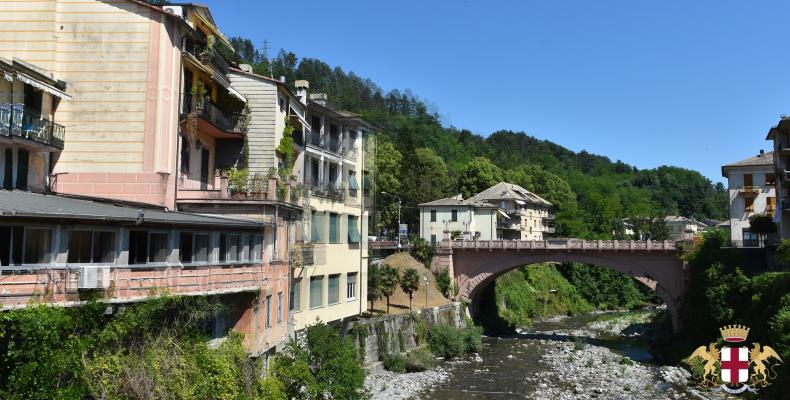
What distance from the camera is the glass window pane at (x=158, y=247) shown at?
18.8m

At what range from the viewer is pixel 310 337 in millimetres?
24781

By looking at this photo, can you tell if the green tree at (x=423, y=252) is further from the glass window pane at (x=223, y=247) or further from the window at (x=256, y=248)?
the glass window pane at (x=223, y=247)

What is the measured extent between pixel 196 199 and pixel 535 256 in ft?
134

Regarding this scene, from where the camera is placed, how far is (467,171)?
10469 centimetres

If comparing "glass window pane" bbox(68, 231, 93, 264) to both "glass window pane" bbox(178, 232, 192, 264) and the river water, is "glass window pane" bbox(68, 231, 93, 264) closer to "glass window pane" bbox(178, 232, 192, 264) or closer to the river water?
"glass window pane" bbox(178, 232, 192, 264)

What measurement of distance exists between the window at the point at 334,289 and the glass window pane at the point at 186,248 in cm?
1361

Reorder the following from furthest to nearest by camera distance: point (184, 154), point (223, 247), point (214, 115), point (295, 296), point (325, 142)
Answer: point (325, 142), point (295, 296), point (214, 115), point (184, 154), point (223, 247)

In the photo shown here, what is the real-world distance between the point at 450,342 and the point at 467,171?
5955 cm

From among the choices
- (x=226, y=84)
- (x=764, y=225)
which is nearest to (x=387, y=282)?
(x=226, y=84)

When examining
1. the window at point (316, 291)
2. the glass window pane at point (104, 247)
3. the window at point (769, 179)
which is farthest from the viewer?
the window at point (769, 179)

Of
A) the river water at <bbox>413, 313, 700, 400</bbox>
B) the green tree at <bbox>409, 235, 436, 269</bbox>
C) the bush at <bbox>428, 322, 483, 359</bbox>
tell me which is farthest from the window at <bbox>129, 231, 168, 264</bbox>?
the green tree at <bbox>409, 235, 436, 269</bbox>

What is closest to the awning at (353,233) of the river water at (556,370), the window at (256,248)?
the river water at (556,370)

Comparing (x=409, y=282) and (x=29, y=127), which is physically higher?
(x=29, y=127)

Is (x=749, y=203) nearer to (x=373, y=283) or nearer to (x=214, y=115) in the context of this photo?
(x=373, y=283)
